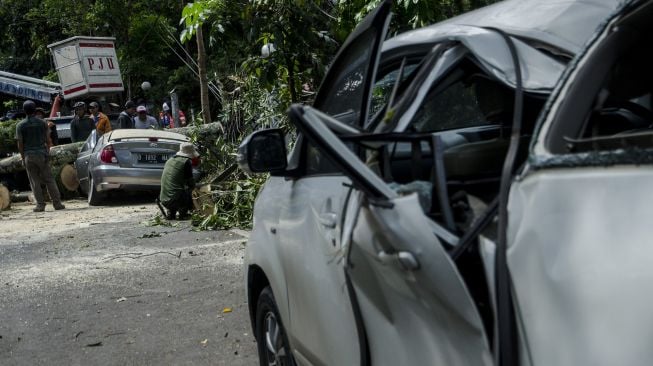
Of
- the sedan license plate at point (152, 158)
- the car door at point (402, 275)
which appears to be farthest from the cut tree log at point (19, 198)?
the car door at point (402, 275)

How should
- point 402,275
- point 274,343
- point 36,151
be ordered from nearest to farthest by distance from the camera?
point 402,275, point 274,343, point 36,151

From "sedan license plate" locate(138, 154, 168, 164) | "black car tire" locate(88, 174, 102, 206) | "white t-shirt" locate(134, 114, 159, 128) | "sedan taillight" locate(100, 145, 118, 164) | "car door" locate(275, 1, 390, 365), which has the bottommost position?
"black car tire" locate(88, 174, 102, 206)

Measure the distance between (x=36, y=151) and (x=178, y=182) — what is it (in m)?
4.46

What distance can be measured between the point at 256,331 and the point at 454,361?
7.81 ft

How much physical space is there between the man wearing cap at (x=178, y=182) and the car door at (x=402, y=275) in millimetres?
9310

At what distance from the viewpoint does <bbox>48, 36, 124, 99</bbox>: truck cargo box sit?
2541 centimetres

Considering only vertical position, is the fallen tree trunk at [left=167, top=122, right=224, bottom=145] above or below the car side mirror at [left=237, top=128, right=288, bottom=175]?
below

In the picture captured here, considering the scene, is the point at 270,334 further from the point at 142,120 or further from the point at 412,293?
the point at 142,120

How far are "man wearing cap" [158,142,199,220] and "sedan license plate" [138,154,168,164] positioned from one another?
278 cm

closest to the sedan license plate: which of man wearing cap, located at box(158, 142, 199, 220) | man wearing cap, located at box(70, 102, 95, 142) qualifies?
man wearing cap, located at box(158, 142, 199, 220)

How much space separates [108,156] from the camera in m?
14.5

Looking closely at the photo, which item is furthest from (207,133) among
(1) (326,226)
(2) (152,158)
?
(1) (326,226)

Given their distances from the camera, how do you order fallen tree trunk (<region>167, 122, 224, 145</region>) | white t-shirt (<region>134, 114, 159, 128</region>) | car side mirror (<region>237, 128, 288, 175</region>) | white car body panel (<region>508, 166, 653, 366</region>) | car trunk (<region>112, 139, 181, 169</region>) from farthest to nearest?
white t-shirt (<region>134, 114, 159, 128</region>)
car trunk (<region>112, 139, 181, 169</region>)
fallen tree trunk (<region>167, 122, 224, 145</region>)
car side mirror (<region>237, 128, 288, 175</region>)
white car body panel (<region>508, 166, 653, 366</region>)

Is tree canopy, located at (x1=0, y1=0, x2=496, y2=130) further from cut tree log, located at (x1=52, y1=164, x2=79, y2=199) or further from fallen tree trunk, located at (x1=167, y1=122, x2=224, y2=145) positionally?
cut tree log, located at (x1=52, y1=164, x2=79, y2=199)
